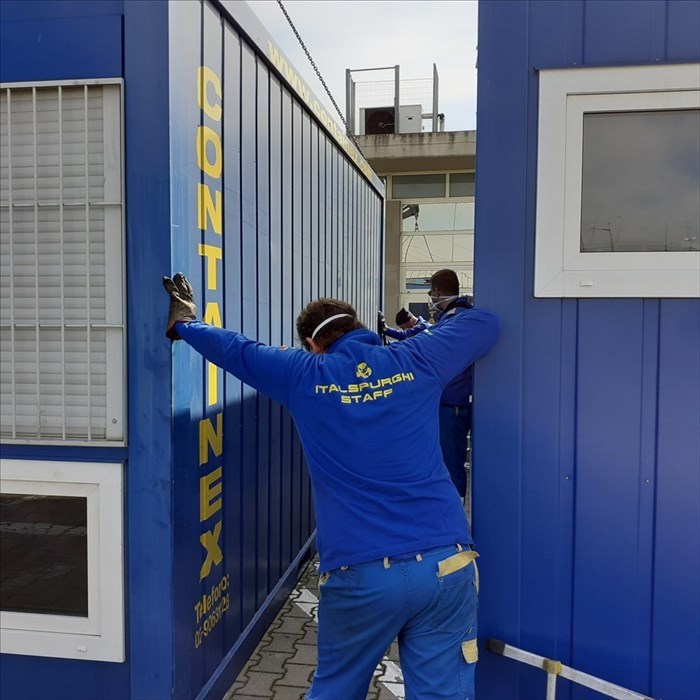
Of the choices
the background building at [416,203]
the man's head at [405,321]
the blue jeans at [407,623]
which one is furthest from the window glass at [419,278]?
the blue jeans at [407,623]

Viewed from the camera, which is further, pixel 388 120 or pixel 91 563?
pixel 388 120

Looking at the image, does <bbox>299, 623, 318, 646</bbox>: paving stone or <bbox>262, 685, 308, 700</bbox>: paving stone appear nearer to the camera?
<bbox>262, 685, 308, 700</bbox>: paving stone

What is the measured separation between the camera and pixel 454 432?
438 centimetres

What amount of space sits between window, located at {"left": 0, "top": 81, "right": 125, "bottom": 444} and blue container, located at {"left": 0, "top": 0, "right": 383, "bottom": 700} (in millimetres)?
63

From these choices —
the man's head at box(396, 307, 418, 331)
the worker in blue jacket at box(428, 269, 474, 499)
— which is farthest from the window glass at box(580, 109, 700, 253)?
the man's head at box(396, 307, 418, 331)

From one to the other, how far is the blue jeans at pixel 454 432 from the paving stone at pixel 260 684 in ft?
5.86

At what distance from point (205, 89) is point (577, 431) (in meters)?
2.16

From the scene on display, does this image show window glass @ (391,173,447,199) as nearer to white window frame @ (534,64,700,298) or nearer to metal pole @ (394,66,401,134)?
metal pole @ (394,66,401,134)

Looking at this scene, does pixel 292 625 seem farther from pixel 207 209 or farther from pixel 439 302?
pixel 207 209

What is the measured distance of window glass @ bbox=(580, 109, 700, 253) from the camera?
214 cm

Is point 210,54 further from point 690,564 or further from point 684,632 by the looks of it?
point 684,632

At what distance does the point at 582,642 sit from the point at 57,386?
7.49 feet

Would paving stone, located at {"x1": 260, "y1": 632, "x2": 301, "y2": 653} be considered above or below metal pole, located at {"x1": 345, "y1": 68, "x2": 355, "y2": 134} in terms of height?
below

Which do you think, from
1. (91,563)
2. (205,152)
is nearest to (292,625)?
(91,563)
